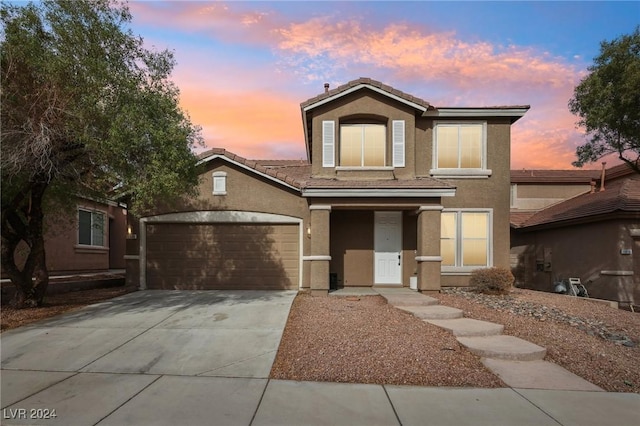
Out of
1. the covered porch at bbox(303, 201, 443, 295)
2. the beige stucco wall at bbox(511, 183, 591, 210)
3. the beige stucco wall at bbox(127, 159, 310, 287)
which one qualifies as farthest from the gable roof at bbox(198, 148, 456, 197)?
the beige stucco wall at bbox(511, 183, 591, 210)

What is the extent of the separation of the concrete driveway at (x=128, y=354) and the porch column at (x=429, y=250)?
422 cm

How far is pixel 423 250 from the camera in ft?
39.0

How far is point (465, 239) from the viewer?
13984 mm

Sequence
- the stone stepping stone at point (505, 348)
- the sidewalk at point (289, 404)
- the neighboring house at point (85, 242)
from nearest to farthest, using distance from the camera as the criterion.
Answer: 1. the sidewalk at point (289, 404)
2. the stone stepping stone at point (505, 348)
3. the neighboring house at point (85, 242)

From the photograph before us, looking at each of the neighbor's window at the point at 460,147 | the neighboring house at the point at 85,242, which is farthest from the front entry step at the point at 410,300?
the neighboring house at the point at 85,242

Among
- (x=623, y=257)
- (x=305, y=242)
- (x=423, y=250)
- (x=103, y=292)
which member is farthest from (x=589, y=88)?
(x=103, y=292)

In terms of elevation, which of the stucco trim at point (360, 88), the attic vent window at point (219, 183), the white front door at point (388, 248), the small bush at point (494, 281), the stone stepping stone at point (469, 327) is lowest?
the stone stepping stone at point (469, 327)

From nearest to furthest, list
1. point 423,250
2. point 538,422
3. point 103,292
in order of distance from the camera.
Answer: point 538,422, point 423,250, point 103,292

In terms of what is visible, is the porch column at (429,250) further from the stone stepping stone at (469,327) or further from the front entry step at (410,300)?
the stone stepping stone at (469,327)

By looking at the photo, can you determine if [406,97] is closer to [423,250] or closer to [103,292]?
[423,250]

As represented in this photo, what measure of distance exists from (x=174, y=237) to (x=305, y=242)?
4.30 meters

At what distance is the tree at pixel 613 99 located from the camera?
11820 mm

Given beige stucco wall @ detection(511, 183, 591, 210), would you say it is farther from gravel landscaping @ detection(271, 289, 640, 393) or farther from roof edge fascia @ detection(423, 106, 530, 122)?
gravel landscaping @ detection(271, 289, 640, 393)

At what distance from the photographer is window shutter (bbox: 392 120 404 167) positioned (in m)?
13.3
